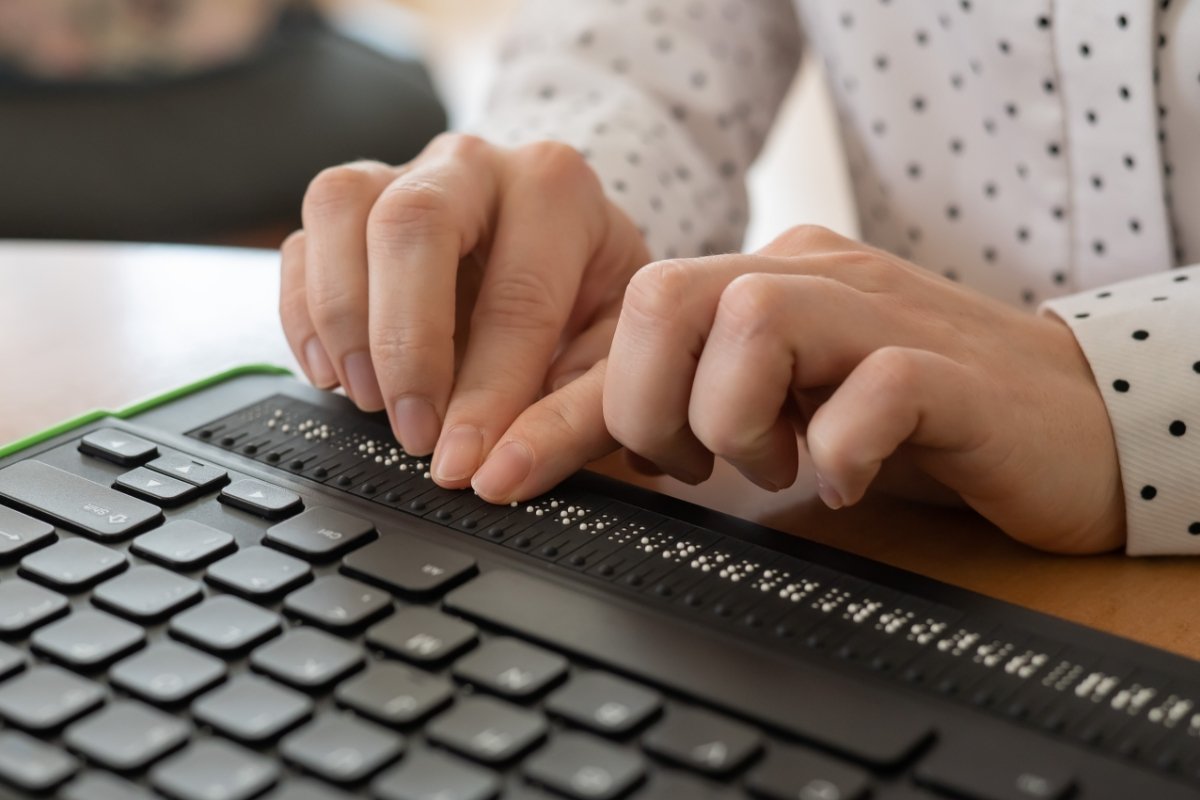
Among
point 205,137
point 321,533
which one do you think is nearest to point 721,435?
point 321,533

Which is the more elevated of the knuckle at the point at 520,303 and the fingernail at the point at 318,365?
the knuckle at the point at 520,303

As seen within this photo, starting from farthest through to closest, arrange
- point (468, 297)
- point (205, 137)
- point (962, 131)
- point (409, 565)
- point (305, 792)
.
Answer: point (205, 137)
point (962, 131)
point (468, 297)
point (409, 565)
point (305, 792)

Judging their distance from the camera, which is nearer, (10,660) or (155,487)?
(10,660)

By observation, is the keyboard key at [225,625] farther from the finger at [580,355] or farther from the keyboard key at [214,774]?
the finger at [580,355]

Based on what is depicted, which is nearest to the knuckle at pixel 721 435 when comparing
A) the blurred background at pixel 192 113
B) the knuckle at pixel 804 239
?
the knuckle at pixel 804 239

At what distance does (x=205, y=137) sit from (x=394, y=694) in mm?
2046

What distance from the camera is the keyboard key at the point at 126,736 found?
316mm

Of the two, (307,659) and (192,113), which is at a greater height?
(307,659)

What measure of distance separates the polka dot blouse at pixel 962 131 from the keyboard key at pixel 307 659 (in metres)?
0.31

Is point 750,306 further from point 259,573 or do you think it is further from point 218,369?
point 218,369

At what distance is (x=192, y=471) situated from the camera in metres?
0.47

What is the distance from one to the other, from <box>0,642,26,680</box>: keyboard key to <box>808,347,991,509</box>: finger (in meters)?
0.25

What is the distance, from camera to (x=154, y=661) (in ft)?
1.16

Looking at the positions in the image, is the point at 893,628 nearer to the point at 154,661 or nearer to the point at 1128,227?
the point at 154,661
